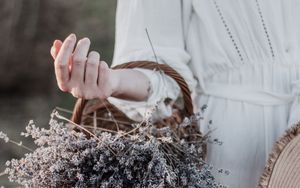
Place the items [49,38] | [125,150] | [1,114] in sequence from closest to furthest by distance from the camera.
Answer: [125,150] → [1,114] → [49,38]

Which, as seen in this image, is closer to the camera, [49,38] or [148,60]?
[148,60]

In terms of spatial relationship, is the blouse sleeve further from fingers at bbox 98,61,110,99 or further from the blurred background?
the blurred background

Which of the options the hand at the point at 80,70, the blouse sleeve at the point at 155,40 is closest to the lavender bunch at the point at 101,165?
the hand at the point at 80,70

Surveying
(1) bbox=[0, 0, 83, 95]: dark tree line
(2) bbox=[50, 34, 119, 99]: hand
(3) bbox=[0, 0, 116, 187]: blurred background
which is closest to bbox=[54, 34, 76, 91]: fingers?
(2) bbox=[50, 34, 119, 99]: hand

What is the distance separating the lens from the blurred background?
560 centimetres

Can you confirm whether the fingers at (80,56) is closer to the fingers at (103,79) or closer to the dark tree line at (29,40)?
the fingers at (103,79)

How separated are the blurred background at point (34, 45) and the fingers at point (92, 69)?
14.1 ft

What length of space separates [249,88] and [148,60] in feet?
0.65

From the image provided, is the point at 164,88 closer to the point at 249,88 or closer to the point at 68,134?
the point at 249,88

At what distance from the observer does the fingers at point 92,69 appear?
3.56 ft

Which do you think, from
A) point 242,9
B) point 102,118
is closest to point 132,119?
point 102,118

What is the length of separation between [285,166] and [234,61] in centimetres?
32

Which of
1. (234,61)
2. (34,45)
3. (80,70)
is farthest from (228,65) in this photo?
(34,45)

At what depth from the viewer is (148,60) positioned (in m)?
1.37
